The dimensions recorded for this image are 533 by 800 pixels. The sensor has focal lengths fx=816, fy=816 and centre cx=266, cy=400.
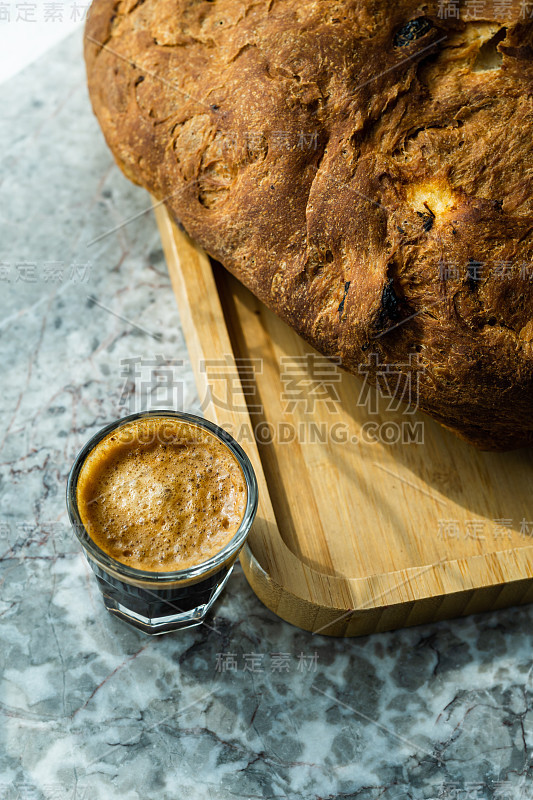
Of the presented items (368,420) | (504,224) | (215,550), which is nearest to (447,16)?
(504,224)

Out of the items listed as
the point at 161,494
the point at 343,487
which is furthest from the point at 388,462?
the point at 161,494

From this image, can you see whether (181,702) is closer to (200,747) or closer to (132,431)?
(200,747)

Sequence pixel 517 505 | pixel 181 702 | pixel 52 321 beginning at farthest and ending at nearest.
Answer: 1. pixel 52 321
2. pixel 517 505
3. pixel 181 702

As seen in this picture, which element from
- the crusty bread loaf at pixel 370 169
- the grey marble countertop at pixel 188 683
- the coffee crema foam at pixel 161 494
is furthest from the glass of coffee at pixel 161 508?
the crusty bread loaf at pixel 370 169

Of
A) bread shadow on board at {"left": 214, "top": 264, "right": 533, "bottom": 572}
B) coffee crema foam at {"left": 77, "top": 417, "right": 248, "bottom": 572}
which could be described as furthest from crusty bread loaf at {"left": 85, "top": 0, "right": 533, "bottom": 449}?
coffee crema foam at {"left": 77, "top": 417, "right": 248, "bottom": 572}

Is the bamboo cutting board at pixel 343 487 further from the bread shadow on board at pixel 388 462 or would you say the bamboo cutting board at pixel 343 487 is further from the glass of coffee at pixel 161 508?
the glass of coffee at pixel 161 508

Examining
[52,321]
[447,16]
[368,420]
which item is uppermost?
[447,16]

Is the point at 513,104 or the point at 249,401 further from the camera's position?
the point at 249,401
